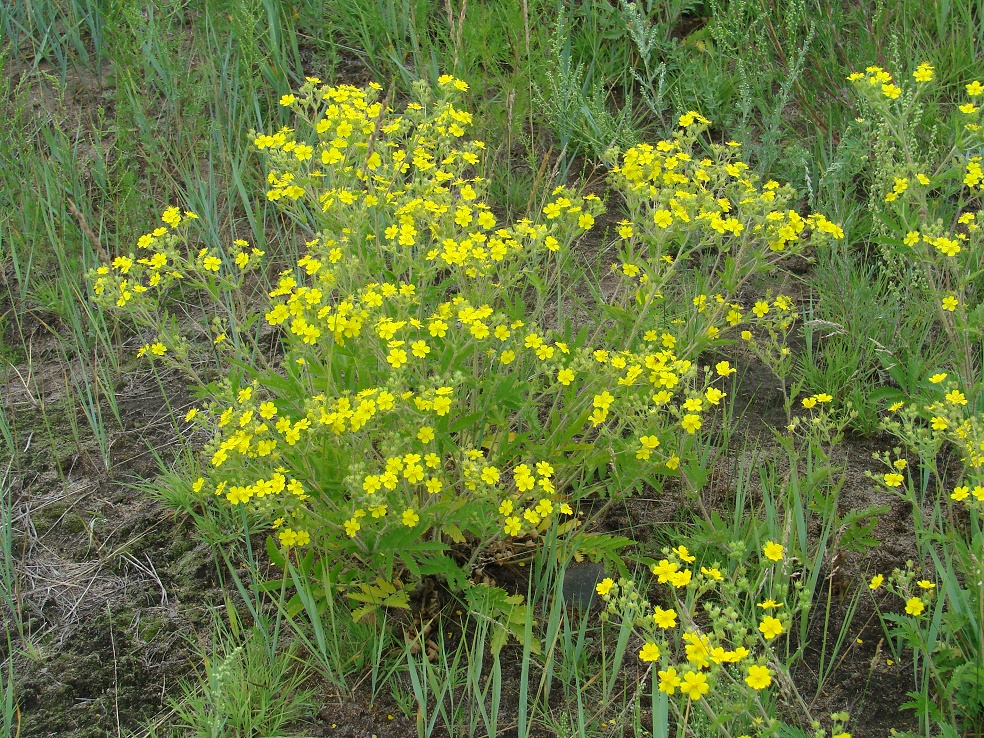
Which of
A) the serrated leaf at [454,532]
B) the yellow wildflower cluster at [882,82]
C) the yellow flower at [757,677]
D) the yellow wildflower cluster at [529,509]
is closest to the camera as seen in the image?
the yellow flower at [757,677]

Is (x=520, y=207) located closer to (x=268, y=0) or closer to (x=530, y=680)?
(x=268, y=0)

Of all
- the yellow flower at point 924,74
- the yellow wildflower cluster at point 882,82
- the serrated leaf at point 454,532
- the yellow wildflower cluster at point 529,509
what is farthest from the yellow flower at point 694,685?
the yellow flower at point 924,74

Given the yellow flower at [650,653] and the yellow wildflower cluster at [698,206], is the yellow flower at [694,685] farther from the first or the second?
the yellow wildflower cluster at [698,206]

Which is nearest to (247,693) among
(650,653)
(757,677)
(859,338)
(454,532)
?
(454,532)

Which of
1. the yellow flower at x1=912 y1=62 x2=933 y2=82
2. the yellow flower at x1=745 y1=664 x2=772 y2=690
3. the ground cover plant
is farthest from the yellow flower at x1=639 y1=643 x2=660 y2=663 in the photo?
the yellow flower at x1=912 y1=62 x2=933 y2=82

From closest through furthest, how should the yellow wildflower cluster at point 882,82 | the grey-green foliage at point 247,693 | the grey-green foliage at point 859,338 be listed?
the grey-green foliage at point 247,693, the yellow wildflower cluster at point 882,82, the grey-green foliage at point 859,338

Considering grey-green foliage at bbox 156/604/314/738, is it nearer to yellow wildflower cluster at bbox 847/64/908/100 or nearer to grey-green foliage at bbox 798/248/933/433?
grey-green foliage at bbox 798/248/933/433

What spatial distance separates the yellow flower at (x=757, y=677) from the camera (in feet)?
5.19

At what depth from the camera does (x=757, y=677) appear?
5.24 ft

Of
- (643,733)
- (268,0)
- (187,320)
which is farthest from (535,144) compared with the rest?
(643,733)

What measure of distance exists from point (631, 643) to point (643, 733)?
289 mm

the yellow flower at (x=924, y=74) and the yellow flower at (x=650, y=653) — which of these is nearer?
the yellow flower at (x=650, y=653)

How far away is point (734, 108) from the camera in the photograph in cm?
391

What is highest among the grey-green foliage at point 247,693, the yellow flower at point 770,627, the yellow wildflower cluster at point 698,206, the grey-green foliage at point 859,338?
the yellow wildflower cluster at point 698,206
